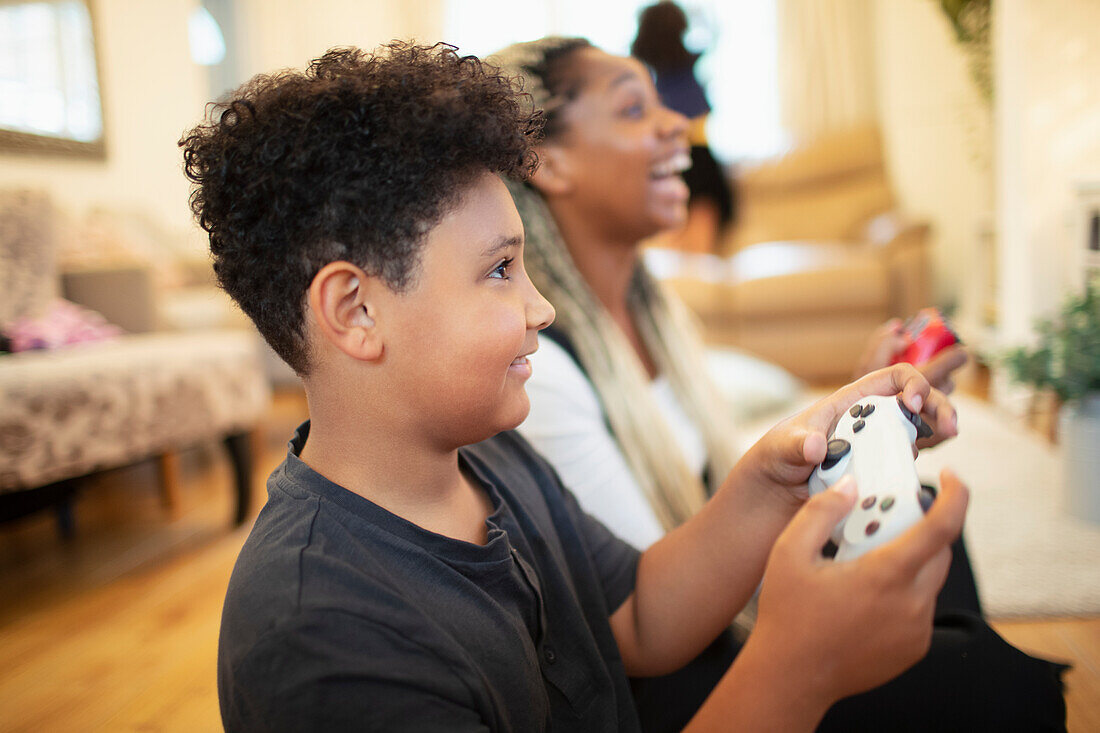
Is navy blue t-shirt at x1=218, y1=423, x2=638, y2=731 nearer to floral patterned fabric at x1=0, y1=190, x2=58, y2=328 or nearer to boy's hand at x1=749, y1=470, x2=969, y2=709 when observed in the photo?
boy's hand at x1=749, y1=470, x2=969, y2=709

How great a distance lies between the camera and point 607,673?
589mm

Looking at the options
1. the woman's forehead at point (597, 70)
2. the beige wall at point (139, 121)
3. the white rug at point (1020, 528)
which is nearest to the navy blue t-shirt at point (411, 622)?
the woman's forehead at point (597, 70)

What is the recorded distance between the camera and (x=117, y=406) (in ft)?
5.57

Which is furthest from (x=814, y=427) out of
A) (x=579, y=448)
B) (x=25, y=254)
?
(x=25, y=254)

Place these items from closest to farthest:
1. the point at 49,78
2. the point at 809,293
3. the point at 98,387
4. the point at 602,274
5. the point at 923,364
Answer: the point at 923,364
the point at 602,274
the point at 98,387
the point at 49,78
the point at 809,293

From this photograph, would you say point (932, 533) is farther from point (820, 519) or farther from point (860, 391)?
point (860, 391)

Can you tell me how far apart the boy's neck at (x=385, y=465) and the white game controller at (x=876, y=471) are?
26 centimetres

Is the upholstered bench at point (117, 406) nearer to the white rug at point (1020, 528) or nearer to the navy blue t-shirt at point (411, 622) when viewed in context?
the navy blue t-shirt at point (411, 622)

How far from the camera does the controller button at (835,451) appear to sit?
0.50 meters

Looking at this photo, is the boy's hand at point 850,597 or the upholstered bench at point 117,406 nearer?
the boy's hand at point 850,597

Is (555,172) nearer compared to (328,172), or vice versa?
(328,172)

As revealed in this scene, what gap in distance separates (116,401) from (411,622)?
5.01ft

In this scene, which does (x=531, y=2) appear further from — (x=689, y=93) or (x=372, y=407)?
(x=372, y=407)

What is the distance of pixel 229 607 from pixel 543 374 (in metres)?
0.42
